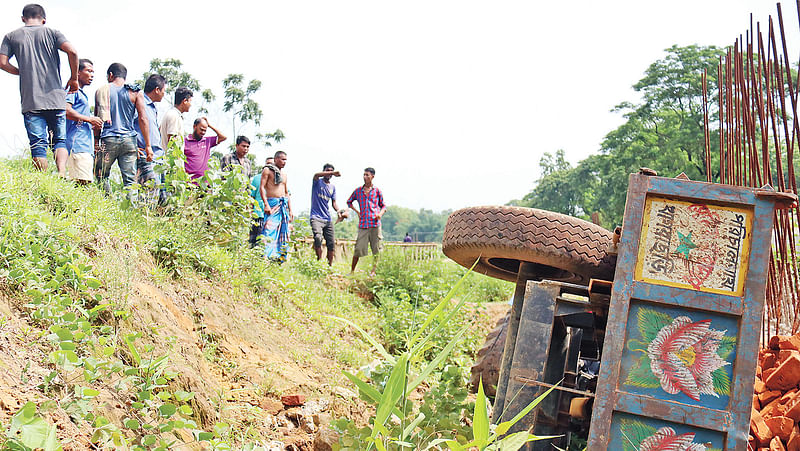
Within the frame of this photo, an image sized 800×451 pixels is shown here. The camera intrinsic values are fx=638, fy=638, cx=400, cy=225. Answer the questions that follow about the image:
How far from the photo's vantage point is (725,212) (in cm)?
235

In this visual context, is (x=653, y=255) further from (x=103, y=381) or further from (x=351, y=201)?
(x=351, y=201)

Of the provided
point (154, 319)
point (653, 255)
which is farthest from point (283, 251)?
point (653, 255)

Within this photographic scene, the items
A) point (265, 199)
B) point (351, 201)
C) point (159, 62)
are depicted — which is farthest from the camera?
point (159, 62)

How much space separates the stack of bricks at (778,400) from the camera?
9.18 feet

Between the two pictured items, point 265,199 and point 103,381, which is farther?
point 265,199

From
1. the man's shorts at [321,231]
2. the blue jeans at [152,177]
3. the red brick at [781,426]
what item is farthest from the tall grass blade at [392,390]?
the man's shorts at [321,231]

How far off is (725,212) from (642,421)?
0.83m

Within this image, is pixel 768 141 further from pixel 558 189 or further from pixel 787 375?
pixel 558 189

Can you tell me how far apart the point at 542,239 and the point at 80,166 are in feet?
14.3

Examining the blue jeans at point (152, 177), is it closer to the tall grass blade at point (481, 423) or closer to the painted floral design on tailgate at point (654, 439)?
the tall grass blade at point (481, 423)

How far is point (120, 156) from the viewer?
6.12 meters

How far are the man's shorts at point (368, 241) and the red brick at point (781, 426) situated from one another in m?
7.71

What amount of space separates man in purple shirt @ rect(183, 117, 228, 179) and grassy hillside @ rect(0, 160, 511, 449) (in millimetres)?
1152

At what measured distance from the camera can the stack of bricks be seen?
280 centimetres
